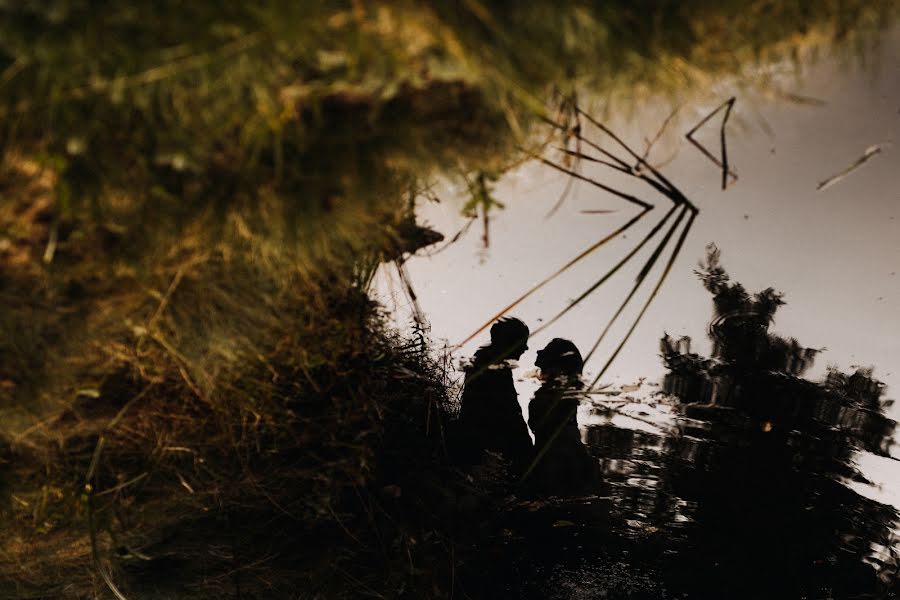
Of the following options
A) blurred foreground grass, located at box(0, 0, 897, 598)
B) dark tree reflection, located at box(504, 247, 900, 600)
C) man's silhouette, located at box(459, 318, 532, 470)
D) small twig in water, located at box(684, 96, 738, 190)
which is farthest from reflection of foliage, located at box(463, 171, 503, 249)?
dark tree reflection, located at box(504, 247, 900, 600)

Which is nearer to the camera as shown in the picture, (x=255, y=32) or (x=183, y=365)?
(x=255, y=32)

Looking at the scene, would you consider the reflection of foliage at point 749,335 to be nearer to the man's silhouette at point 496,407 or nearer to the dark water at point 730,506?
the dark water at point 730,506

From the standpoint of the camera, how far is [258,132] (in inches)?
33.4

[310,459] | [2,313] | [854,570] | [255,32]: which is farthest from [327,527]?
[854,570]

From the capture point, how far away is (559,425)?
110 inches

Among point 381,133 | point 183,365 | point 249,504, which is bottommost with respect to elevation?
point 249,504

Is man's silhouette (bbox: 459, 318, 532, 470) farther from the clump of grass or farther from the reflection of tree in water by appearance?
the reflection of tree in water

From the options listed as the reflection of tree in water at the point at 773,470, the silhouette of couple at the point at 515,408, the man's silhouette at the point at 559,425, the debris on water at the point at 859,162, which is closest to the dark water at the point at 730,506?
the reflection of tree in water at the point at 773,470

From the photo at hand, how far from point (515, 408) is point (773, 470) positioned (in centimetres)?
233

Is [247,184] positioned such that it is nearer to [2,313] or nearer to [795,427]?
[2,313]

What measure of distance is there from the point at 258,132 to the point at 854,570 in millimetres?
5199

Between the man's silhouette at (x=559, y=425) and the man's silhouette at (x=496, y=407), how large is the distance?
12 centimetres

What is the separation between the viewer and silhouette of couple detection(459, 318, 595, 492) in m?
2.88

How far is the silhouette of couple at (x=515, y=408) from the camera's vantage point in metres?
2.88
